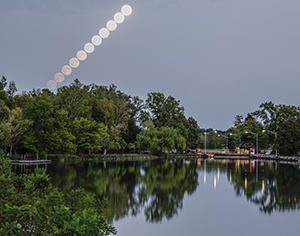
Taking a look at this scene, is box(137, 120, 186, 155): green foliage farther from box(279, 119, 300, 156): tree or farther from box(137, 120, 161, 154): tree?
box(279, 119, 300, 156): tree

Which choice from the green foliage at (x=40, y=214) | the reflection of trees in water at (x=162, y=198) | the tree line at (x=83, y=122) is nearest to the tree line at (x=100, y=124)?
the tree line at (x=83, y=122)

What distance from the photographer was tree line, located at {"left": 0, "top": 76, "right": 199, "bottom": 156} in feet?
149

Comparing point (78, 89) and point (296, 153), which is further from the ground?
point (78, 89)

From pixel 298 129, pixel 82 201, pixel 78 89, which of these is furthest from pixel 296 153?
pixel 82 201

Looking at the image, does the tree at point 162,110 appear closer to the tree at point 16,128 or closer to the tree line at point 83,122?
the tree line at point 83,122

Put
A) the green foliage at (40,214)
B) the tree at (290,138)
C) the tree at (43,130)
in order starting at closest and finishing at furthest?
the green foliage at (40,214), the tree at (43,130), the tree at (290,138)

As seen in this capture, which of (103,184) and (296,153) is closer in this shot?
(103,184)

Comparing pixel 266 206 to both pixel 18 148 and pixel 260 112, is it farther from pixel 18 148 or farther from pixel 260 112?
pixel 260 112

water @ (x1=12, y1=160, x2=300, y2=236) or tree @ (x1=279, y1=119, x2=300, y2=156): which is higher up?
tree @ (x1=279, y1=119, x2=300, y2=156)

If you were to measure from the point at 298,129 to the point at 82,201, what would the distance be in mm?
64045

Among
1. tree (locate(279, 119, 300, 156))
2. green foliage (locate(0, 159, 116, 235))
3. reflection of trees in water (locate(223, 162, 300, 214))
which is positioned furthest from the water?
tree (locate(279, 119, 300, 156))

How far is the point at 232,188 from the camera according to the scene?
2367cm

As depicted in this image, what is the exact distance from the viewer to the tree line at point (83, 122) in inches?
1790

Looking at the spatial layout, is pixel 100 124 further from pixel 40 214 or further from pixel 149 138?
pixel 40 214
